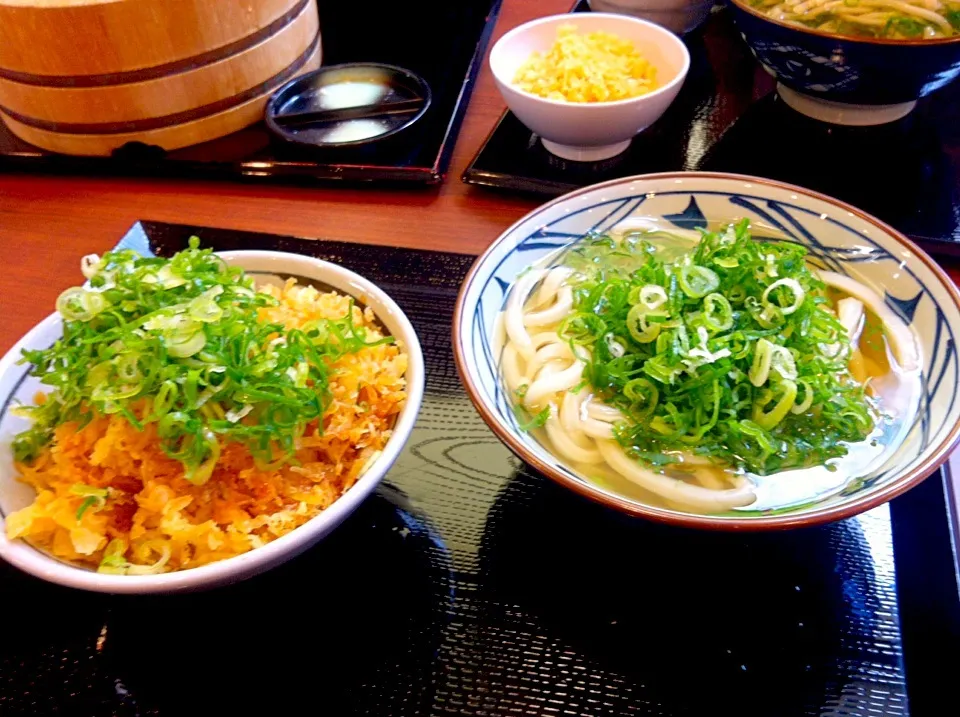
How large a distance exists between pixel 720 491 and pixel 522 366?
0.36 metres

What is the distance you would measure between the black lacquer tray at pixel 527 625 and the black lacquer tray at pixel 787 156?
72 cm

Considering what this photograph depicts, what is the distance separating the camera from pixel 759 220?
1.21 m

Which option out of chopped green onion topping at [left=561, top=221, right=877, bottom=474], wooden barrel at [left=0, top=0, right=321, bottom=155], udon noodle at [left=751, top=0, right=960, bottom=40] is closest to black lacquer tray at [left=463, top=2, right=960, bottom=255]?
udon noodle at [left=751, top=0, right=960, bottom=40]

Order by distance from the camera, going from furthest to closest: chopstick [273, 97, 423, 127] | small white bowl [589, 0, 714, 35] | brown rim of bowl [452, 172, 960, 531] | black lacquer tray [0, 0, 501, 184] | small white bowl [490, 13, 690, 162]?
small white bowl [589, 0, 714, 35], chopstick [273, 97, 423, 127], black lacquer tray [0, 0, 501, 184], small white bowl [490, 13, 690, 162], brown rim of bowl [452, 172, 960, 531]

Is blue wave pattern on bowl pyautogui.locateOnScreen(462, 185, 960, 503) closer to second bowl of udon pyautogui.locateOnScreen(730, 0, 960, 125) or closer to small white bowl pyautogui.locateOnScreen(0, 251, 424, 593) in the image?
small white bowl pyautogui.locateOnScreen(0, 251, 424, 593)

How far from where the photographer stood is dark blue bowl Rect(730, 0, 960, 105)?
1420 millimetres

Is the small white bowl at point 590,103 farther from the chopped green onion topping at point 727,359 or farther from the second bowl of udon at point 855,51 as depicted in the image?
the chopped green onion topping at point 727,359

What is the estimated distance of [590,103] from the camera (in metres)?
1.54

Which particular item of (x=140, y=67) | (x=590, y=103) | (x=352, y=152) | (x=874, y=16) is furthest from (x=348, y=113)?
(x=874, y=16)

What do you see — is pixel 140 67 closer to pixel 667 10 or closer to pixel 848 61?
pixel 667 10

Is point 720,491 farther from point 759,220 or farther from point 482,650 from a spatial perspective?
point 759,220

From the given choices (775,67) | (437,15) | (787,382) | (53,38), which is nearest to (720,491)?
(787,382)

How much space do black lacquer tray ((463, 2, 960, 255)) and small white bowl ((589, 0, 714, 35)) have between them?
0.34 m

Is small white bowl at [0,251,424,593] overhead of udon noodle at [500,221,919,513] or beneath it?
overhead
